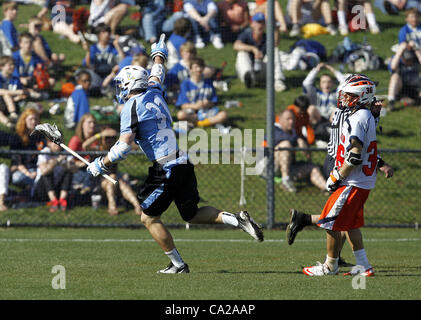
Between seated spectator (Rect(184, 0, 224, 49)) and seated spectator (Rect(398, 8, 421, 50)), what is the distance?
3.79m

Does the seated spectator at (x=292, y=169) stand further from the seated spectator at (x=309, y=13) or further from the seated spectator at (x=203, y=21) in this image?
the seated spectator at (x=309, y=13)

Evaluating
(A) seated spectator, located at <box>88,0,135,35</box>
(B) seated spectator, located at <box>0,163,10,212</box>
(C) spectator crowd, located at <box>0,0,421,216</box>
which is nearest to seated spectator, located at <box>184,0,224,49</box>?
(C) spectator crowd, located at <box>0,0,421,216</box>

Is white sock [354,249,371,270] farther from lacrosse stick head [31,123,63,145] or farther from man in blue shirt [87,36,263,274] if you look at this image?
lacrosse stick head [31,123,63,145]

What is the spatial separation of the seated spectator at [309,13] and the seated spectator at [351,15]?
0.69 ft

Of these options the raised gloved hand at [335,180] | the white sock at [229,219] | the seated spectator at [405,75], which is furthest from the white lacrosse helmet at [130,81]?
the seated spectator at [405,75]

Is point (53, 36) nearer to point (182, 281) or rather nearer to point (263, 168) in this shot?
point (263, 168)

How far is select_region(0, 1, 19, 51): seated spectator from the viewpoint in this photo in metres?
15.9

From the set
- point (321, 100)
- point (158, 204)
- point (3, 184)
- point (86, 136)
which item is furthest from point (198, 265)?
point (321, 100)

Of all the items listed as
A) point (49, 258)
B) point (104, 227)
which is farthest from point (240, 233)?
point (49, 258)

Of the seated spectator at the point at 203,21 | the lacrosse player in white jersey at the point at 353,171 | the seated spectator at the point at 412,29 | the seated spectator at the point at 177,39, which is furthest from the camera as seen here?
the seated spectator at the point at 412,29

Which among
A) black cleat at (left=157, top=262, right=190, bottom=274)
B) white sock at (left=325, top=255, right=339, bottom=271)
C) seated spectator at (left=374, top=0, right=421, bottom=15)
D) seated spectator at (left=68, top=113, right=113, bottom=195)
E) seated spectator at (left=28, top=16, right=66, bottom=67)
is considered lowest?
black cleat at (left=157, top=262, right=190, bottom=274)

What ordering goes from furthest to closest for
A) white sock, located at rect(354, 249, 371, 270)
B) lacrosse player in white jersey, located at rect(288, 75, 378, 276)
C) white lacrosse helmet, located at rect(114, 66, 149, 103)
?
white lacrosse helmet, located at rect(114, 66, 149, 103)
white sock, located at rect(354, 249, 371, 270)
lacrosse player in white jersey, located at rect(288, 75, 378, 276)

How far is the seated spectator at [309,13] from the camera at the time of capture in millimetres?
17094

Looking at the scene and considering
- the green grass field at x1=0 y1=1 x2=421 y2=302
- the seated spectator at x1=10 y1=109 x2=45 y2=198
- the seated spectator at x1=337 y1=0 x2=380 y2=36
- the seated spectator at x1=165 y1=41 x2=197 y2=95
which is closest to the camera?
the green grass field at x1=0 y1=1 x2=421 y2=302
